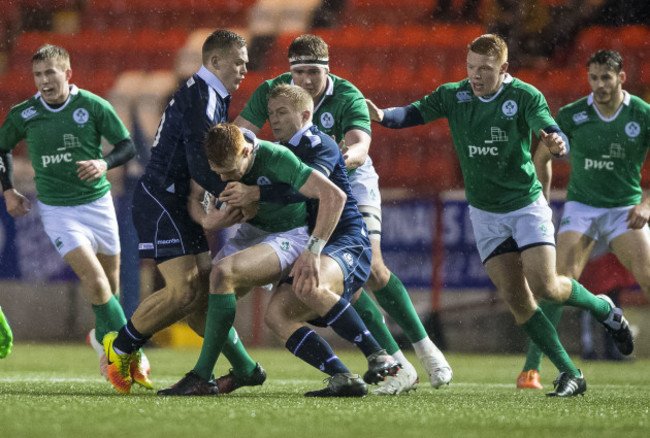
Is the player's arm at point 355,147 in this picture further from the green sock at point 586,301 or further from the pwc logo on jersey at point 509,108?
the green sock at point 586,301

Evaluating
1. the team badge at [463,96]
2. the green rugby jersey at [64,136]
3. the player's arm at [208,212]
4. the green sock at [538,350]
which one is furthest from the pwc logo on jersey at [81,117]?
the green sock at [538,350]

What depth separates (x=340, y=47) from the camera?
40.8 feet

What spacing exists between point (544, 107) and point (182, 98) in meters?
1.79

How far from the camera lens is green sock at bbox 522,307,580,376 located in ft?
17.8

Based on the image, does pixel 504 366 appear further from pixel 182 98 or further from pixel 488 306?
pixel 182 98

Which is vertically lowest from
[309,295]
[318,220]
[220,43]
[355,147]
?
[309,295]

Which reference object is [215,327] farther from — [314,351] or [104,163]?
[104,163]

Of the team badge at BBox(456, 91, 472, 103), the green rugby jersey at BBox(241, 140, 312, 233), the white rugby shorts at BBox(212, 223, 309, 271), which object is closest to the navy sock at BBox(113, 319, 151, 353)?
the white rugby shorts at BBox(212, 223, 309, 271)

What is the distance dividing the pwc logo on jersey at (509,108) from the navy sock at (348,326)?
1501 millimetres

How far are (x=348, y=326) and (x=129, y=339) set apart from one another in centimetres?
102

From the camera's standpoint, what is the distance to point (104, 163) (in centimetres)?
573

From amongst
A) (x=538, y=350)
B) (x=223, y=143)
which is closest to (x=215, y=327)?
(x=223, y=143)

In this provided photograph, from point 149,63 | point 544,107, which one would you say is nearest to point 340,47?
point 149,63

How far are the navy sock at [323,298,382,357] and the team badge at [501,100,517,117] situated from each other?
1501mm
